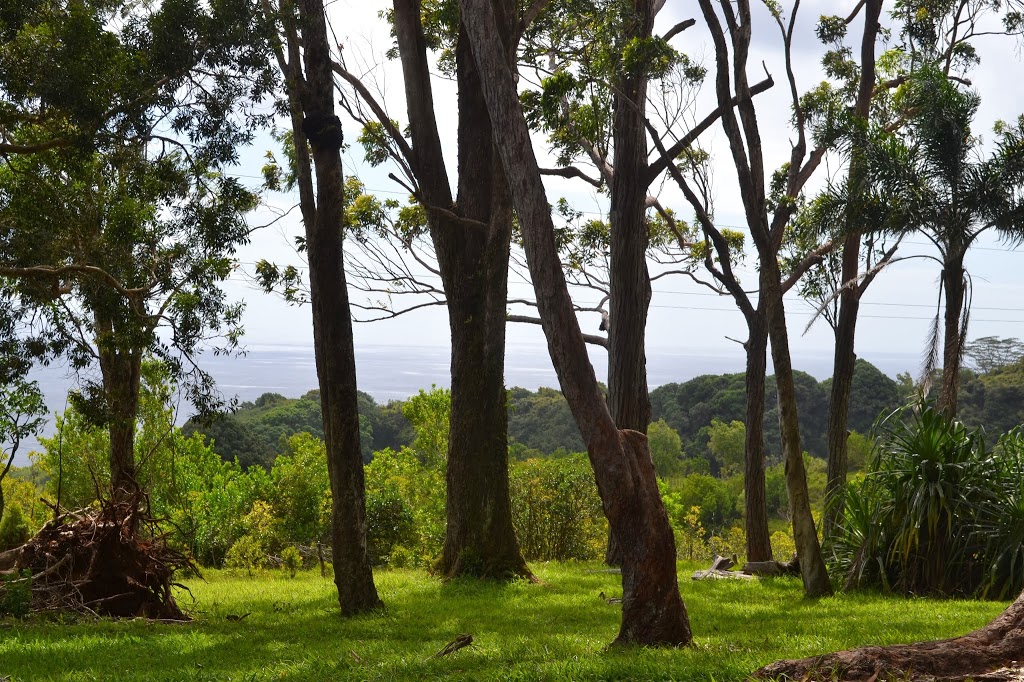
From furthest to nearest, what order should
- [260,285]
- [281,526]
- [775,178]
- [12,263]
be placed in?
[775,178], [281,526], [260,285], [12,263]

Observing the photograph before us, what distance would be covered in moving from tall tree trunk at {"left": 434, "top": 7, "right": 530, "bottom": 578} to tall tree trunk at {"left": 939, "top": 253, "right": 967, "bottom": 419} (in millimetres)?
5993

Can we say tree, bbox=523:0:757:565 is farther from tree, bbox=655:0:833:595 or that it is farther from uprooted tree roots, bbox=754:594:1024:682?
uprooted tree roots, bbox=754:594:1024:682

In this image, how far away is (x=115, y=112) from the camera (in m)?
8.95

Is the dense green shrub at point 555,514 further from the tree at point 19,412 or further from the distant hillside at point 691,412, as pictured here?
the distant hillside at point 691,412

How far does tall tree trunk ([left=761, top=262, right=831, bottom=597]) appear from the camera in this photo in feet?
30.9

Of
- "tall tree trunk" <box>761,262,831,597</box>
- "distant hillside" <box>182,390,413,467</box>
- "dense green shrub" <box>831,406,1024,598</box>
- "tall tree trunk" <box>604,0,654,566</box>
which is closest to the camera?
"dense green shrub" <box>831,406,1024,598</box>

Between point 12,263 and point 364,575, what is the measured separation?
5285 millimetres

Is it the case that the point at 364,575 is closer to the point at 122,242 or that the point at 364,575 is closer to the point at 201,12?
the point at 122,242

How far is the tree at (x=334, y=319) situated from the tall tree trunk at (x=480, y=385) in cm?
245

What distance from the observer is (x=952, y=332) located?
13.0 metres

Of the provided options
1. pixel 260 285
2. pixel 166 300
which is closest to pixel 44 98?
pixel 166 300

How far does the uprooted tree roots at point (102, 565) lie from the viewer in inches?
348

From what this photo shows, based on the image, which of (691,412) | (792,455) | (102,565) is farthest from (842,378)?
(691,412)

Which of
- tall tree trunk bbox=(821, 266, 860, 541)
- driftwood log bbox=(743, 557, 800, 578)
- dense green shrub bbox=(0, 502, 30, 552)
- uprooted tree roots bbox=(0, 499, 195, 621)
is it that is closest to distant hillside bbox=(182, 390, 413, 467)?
dense green shrub bbox=(0, 502, 30, 552)
